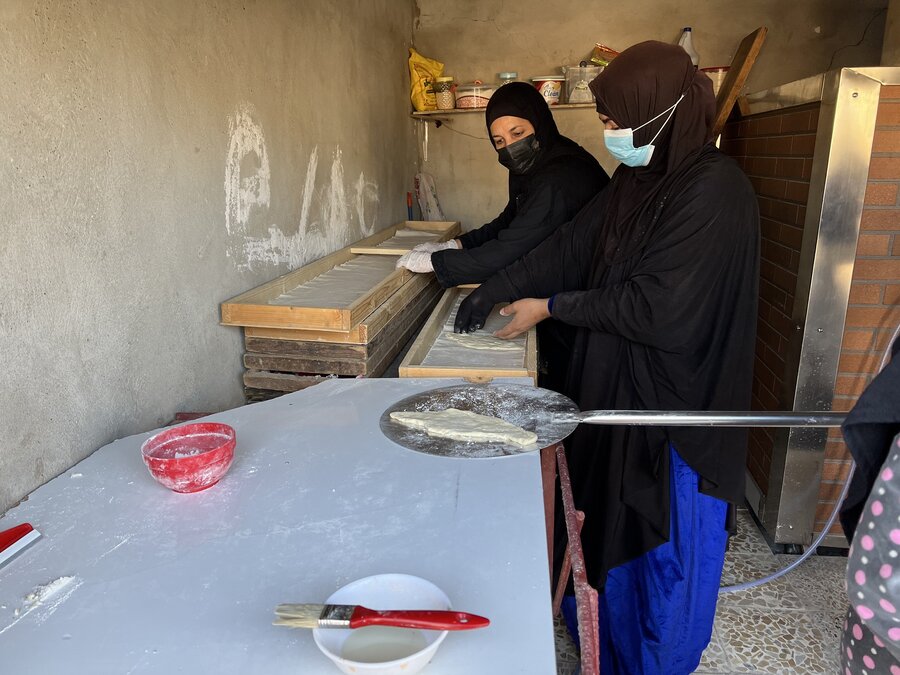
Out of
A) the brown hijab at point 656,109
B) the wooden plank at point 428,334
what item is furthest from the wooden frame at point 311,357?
the brown hijab at point 656,109

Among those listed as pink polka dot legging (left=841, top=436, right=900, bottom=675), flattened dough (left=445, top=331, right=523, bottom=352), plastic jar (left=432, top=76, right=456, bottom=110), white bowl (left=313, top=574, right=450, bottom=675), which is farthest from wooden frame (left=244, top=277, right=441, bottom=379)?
plastic jar (left=432, top=76, right=456, bottom=110)

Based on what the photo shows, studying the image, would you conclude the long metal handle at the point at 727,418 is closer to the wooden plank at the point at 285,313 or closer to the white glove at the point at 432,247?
the wooden plank at the point at 285,313

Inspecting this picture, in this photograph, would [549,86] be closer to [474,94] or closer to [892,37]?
[474,94]

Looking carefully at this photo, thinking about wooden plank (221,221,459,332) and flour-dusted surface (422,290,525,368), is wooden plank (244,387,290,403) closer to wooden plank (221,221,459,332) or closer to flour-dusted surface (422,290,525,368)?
wooden plank (221,221,459,332)

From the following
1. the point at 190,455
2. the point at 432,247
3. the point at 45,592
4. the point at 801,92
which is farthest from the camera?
the point at 432,247

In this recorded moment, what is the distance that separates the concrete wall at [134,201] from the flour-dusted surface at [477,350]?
2.23 ft

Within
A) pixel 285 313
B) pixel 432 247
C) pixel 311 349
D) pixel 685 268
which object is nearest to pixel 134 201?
pixel 285 313

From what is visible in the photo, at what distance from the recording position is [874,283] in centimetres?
225

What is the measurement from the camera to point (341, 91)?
312 centimetres

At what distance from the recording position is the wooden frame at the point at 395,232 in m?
3.13

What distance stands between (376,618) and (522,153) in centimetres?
218

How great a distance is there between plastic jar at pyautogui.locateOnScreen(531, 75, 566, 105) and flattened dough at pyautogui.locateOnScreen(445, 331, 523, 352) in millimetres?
2628

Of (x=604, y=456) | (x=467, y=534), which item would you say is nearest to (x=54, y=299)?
(x=467, y=534)

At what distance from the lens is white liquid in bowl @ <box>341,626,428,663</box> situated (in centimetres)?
75
